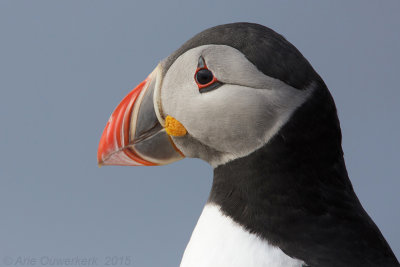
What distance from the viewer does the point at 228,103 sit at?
1.68 m

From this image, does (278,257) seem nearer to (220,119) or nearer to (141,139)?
(220,119)

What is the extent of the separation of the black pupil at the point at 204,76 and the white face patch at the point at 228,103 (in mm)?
14

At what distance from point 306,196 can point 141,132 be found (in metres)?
0.53

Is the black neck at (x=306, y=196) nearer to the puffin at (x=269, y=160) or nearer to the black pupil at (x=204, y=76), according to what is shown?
the puffin at (x=269, y=160)

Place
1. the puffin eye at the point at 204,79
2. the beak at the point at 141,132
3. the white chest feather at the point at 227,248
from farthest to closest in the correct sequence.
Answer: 1. the beak at the point at 141,132
2. the puffin eye at the point at 204,79
3. the white chest feather at the point at 227,248

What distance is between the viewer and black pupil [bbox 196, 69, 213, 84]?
172 cm

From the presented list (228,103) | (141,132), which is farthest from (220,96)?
(141,132)

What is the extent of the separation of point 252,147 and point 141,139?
1.23ft

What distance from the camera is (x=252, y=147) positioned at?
1697mm

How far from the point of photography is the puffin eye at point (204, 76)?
5.63 ft

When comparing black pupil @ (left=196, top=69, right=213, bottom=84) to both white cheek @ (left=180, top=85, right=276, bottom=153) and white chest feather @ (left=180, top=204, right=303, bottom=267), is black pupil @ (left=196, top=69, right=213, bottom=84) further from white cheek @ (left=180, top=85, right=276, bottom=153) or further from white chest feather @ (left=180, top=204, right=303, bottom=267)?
white chest feather @ (left=180, top=204, right=303, bottom=267)

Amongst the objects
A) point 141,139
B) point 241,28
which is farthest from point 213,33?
point 141,139

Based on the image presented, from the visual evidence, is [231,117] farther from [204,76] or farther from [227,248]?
[227,248]

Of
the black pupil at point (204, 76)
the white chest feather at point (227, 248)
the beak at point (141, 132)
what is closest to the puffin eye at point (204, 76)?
the black pupil at point (204, 76)
